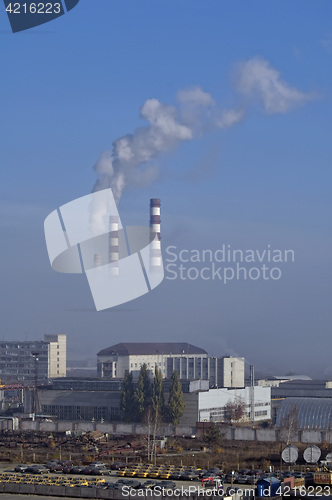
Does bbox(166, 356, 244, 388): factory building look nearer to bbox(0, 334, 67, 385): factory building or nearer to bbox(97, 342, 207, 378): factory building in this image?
bbox(97, 342, 207, 378): factory building

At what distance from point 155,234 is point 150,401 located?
12.2m

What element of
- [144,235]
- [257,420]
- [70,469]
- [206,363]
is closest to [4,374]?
[206,363]

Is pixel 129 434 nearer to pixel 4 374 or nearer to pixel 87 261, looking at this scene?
pixel 87 261

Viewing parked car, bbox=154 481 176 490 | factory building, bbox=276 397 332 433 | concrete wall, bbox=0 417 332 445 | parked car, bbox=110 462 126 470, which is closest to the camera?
parked car, bbox=154 481 176 490

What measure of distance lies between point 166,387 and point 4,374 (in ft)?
88.8

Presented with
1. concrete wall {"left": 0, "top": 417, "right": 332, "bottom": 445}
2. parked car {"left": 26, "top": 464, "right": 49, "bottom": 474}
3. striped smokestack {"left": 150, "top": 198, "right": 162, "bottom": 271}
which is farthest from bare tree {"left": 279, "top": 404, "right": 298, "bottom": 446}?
striped smokestack {"left": 150, "top": 198, "right": 162, "bottom": 271}

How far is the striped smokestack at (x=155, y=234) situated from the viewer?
38.8 metres

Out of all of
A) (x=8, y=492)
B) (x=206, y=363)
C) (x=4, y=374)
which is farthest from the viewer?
(x=4, y=374)

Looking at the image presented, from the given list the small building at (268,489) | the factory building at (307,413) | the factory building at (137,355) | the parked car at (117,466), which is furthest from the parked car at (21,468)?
the factory building at (137,355)

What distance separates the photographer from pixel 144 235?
1565 inches

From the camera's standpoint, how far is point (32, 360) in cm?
5441

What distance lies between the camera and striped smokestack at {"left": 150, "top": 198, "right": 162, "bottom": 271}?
38.8 m

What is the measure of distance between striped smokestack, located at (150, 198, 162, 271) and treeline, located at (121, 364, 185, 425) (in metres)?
9.56

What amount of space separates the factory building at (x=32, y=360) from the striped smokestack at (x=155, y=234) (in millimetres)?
16531
